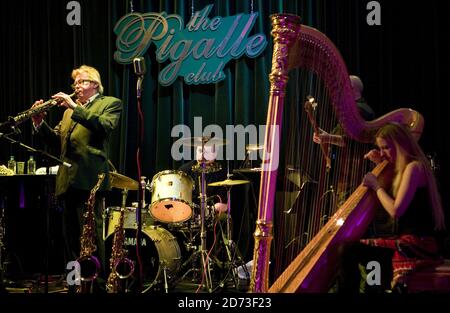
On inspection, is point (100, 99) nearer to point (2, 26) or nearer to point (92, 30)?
point (92, 30)

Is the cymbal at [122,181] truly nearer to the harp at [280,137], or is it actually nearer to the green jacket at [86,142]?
the green jacket at [86,142]

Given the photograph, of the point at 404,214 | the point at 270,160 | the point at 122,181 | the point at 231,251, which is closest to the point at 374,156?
the point at 404,214

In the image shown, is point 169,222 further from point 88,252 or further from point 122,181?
point 88,252

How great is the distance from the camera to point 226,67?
686 centimetres

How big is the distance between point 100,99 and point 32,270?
2.32 metres

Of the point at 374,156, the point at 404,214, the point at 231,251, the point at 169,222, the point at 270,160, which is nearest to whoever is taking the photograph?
the point at 270,160

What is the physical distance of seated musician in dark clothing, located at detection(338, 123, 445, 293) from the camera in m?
3.20

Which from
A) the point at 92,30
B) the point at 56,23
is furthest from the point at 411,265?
the point at 56,23

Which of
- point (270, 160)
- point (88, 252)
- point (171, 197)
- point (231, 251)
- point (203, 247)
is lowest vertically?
point (231, 251)

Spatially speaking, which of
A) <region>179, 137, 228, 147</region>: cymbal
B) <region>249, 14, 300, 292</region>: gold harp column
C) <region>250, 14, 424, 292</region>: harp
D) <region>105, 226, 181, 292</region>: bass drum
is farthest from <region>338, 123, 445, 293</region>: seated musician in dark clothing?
<region>105, 226, 181, 292</region>: bass drum

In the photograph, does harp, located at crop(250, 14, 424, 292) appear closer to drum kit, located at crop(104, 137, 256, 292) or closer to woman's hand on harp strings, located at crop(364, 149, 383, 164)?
woman's hand on harp strings, located at crop(364, 149, 383, 164)

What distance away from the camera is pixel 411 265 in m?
3.22

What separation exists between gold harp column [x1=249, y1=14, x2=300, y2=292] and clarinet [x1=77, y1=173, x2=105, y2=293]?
2.25 m

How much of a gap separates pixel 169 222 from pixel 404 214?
115 inches
